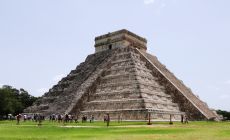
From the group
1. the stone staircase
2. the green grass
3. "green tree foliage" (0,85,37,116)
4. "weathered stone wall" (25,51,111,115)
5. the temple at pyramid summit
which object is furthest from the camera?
"green tree foliage" (0,85,37,116)

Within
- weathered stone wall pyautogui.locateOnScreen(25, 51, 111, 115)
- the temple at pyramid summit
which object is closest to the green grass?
the temple at pyramid summit

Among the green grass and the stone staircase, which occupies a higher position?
the stone staircase

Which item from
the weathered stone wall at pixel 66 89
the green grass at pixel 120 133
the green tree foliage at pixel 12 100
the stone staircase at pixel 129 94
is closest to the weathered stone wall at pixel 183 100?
the stone staircase at pixel 129 94

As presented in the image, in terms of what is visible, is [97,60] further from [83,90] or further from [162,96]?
[162,96]

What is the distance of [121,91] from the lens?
37.5 metres

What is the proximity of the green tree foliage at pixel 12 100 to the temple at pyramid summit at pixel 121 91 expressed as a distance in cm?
1154

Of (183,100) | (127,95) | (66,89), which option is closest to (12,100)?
(66,89)

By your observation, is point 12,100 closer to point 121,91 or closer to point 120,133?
point 121,91

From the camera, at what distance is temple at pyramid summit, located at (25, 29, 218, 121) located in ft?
116

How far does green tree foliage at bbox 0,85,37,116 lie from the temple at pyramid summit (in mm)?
11543

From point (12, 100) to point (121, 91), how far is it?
2947cm

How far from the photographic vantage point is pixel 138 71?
132 ft

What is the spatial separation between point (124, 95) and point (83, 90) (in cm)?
659

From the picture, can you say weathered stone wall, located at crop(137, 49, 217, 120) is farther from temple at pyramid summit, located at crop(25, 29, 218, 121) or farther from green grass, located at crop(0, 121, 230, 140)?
green grass, located at crop(0, 121, 230, 140)
